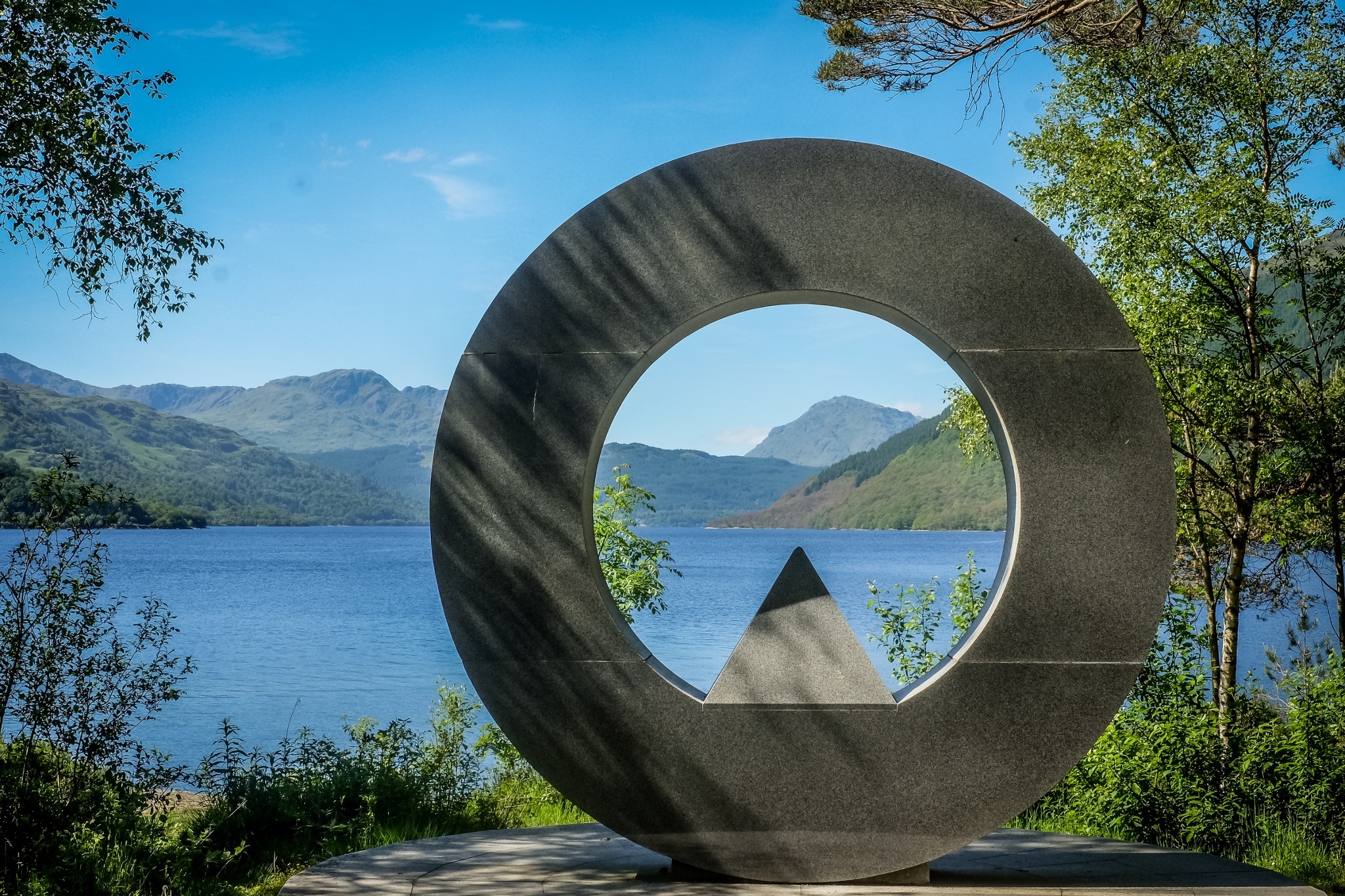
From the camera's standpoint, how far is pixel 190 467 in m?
93.4

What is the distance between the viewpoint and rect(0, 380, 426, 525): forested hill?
2869 inches

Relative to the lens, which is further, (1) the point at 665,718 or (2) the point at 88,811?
(2) the point at 88,811

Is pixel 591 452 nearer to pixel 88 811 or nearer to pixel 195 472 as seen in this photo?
pixel 88 811

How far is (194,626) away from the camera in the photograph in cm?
4278

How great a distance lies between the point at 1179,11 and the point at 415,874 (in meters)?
10.4

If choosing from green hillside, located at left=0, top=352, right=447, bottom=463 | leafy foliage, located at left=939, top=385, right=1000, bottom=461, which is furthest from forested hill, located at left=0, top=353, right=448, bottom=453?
leafy foliage, located at left=939, top=385, right=1000, bottom=461

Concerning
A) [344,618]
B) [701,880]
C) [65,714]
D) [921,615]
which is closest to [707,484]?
[344,618]

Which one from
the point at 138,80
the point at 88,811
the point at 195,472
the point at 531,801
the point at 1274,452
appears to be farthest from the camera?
the point at 195,472

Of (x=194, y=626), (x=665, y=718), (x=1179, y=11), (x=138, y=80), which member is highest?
(x=1179, y=11)

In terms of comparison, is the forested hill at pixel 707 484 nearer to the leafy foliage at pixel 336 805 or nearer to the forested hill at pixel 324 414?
the forested hill at pixel 324 414

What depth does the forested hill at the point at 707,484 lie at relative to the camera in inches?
4899

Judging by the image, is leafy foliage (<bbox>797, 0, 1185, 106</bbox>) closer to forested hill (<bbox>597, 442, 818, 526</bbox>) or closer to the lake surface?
the lake surface

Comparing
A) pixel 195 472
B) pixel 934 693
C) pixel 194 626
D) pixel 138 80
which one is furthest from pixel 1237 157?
pixel 195 472

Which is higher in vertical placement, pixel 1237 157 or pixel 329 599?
pixel 1237 157
